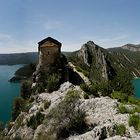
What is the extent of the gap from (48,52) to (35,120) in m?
16.5

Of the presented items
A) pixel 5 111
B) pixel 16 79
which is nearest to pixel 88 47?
pixel 16 79

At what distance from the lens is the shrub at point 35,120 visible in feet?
111

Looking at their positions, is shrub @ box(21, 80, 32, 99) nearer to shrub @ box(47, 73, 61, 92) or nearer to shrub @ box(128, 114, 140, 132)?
shrub @ box(47, 73, 61, 92)

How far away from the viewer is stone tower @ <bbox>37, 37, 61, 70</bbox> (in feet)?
156

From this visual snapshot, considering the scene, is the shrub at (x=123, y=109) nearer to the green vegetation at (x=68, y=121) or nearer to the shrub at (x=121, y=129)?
the green vegetation at (x=68, y=121)

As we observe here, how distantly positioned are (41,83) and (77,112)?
20.0 metres

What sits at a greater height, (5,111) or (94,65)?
(94,65)

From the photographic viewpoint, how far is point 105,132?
2130 cm

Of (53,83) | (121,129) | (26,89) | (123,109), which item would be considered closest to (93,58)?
(26,89)

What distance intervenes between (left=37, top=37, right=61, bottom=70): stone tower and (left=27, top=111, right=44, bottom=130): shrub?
13.6 meters

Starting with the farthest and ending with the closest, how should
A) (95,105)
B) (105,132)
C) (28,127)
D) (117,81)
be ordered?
(117,81) → (28,127) → (95,105) → (105,132)

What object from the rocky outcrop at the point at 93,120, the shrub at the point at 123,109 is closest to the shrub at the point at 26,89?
the rocky outcrop at the point at 93,120

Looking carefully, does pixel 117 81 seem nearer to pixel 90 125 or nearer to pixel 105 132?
pixel 90 125

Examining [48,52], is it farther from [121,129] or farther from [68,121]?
[121,129]
